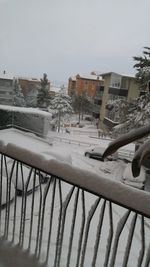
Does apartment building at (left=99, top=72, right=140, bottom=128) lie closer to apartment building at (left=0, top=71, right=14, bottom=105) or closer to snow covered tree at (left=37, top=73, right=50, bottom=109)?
snow covered tree at (left=37, top=73, right=50, bottom=109)

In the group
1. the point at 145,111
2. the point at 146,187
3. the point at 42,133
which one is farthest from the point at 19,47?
the point at 146,187

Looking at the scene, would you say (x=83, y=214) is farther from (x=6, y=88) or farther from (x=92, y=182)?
(x=6, y=88)

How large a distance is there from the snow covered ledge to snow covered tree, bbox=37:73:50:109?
20090mm

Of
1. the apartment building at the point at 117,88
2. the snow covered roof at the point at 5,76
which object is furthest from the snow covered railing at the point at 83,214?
the snow covered roof at the point at 5,76

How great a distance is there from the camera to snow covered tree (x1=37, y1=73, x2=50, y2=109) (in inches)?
835

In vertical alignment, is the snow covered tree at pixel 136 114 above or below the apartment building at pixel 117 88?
below

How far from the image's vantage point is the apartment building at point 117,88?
46.3 feet

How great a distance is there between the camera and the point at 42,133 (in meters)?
11.5

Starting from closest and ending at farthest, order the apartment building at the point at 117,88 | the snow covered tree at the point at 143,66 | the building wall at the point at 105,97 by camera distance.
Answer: the snow covered tree at the point at 143,66, the apartment building at the point at 117,88, the building wall at the point at 105,97

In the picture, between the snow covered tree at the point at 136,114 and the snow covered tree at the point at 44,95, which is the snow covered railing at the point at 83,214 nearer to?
the snow covered tree at the point at 136,114

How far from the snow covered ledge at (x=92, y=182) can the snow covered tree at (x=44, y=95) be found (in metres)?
20.1

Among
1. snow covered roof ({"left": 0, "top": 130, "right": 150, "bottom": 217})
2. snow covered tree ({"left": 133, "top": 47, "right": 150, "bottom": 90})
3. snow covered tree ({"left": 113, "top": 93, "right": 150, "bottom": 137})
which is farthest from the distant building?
snow covered roof ({"left": 0, "top": 130, "right": 150, "bottom": 217})

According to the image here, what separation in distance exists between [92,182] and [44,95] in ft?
68.0

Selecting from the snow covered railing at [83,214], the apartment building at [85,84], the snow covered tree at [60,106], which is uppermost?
the apartment building at [85,84]
